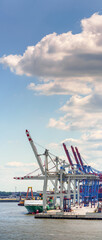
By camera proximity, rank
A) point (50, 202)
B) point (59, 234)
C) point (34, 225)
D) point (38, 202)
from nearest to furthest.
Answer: point (59, 234) → point (34, 225) → point (38, 202) → point (50, 202)

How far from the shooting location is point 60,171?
121875 millimetres

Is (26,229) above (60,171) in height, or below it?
below

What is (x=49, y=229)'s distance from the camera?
281 feet

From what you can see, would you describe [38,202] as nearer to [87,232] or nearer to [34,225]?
[34,225]

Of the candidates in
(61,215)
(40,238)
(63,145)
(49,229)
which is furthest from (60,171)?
(63,145)

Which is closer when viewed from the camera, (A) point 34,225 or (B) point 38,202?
(A) point 34,225

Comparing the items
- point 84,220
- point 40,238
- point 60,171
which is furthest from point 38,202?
point 40,238

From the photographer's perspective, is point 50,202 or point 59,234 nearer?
point 59,234

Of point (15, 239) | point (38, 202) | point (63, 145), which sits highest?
point (63, 145)

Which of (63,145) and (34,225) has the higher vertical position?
(63,145)

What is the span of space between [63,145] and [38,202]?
57580mm

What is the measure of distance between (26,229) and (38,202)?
171ft

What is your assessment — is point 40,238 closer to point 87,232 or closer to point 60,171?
point 87,232

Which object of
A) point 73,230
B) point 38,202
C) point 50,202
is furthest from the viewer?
point 50,202
